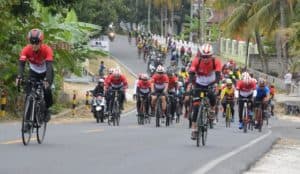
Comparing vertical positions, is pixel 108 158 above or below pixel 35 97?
below

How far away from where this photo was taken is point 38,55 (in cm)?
1333

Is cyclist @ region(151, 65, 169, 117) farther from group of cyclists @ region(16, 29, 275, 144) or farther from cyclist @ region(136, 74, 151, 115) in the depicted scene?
cyclist @ region(136, 74, 151, 115)

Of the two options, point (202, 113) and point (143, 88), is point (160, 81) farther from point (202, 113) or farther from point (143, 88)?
point (202, 113)

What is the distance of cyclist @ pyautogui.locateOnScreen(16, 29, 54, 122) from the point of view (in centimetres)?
1303

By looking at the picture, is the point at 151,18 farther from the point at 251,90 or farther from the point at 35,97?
the point at 35,97

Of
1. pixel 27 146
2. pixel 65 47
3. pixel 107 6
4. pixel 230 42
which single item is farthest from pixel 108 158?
pixel 230 42

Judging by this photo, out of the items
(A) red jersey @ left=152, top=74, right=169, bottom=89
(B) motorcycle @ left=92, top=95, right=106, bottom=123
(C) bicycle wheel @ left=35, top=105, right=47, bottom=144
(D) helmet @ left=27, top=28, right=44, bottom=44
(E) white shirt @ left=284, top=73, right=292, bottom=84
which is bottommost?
(E) white shirt @ left=284, top=73, right=292, bottom=84

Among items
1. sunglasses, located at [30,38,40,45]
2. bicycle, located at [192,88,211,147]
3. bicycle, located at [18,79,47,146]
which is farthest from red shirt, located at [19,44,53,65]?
bicycle, located at [192,88,211,147]

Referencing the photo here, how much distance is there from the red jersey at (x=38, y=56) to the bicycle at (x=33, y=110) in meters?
0.24

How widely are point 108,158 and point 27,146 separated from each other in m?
1.71

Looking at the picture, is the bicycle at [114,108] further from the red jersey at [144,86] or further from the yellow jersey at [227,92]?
the yellow jersey at [227,92]

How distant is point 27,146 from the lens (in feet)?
43.8

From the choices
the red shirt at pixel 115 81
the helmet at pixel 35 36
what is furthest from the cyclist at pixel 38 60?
the red shirt at pixel 115 81

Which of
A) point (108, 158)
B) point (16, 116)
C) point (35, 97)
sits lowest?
point (16, 116)
